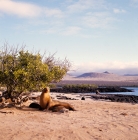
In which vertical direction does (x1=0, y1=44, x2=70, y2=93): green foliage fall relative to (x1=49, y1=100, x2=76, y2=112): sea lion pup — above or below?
above

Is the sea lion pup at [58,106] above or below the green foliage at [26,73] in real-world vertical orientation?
below

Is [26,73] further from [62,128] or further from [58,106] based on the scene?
[62,128]

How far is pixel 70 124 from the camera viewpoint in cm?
1088

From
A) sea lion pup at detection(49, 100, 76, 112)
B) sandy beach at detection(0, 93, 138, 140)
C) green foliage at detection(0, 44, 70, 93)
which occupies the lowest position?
sandy beach at detection(0, 93, 138, 140)

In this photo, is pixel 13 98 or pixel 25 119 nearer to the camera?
pixel 25 119

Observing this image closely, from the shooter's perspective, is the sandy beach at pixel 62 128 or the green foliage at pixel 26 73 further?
the green foliage at pixel 26 73

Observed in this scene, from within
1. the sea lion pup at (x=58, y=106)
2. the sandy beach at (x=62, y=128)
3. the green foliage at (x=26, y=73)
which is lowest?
the sandy beach at (x=62, y=128)

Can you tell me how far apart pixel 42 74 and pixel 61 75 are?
1.27 metres

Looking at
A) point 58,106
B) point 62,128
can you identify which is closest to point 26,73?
point 58,106

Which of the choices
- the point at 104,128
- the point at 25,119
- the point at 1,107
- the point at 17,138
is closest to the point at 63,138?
the point at 17,138

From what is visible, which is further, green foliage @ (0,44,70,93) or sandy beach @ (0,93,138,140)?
green foliage @ (0,44,70,93)

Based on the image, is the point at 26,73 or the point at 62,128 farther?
the point at 26,73

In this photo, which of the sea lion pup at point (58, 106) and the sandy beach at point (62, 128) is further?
the sea lion pup at point (58, 106)

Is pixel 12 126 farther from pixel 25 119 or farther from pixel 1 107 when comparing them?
pixel 1 107
